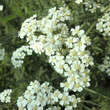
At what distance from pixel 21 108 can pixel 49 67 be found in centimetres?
119

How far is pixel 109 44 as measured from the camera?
3.43 m

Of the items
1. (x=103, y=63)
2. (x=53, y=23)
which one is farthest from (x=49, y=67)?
(x=53, y=23)

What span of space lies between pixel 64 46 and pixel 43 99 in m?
0.75

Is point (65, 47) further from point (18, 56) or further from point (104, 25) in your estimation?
point (18, 56)

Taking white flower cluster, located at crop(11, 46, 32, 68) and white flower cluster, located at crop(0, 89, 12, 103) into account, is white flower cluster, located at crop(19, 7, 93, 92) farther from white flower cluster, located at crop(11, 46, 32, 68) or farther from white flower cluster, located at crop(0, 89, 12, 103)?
white flower cluster, located at crop(0, 89, 12, 103)

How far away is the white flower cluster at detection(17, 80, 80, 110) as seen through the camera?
10.2 feet

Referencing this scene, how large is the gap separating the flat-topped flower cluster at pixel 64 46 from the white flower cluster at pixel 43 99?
0.07 feet

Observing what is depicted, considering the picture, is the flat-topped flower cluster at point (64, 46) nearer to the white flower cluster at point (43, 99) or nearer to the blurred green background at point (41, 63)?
the white flower cluster at point (43, 99)

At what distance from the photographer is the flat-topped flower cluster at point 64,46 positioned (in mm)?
2969

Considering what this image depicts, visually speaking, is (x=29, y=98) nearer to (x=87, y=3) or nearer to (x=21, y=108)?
(x=21, y=108)

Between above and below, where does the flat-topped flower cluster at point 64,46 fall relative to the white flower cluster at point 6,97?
above

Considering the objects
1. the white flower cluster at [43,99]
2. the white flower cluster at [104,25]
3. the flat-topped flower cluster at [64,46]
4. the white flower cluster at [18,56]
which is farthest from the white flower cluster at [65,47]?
the white flower cluster at [18,56]

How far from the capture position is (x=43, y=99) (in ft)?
10.2

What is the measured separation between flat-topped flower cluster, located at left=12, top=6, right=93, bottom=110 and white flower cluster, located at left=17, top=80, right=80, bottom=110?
20 mm
